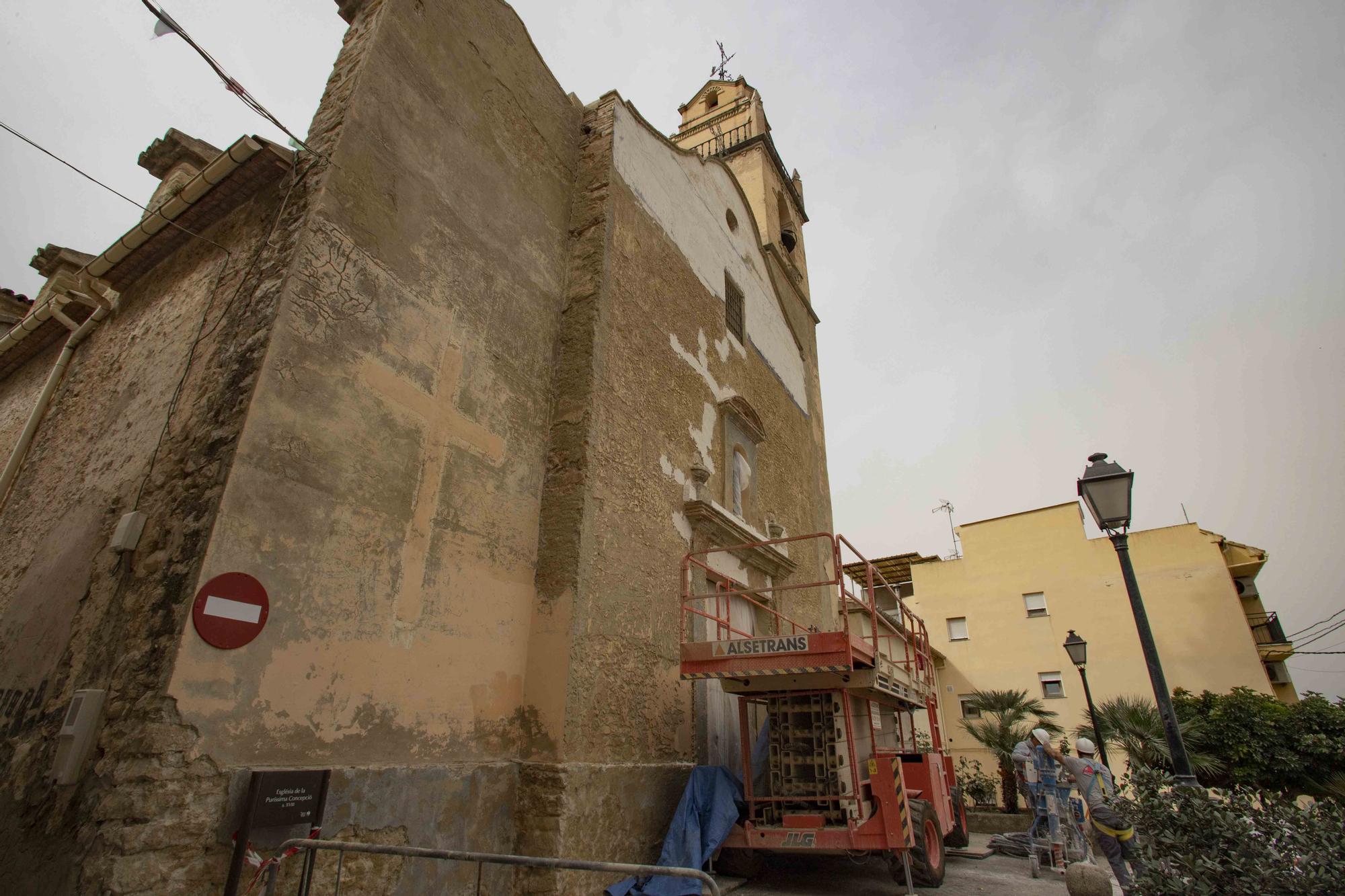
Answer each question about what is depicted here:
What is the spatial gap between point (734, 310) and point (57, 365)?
31.1 ft

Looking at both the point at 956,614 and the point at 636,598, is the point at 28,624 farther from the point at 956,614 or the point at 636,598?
the point at 956,614

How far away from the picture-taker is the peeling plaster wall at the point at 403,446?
4762 millimetres

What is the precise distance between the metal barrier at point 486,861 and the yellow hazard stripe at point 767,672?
2774 mm

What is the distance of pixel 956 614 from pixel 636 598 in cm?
2373

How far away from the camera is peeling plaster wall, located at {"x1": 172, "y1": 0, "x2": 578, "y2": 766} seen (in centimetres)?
476

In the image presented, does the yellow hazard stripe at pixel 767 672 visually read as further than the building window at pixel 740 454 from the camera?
No

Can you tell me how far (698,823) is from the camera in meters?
6.84

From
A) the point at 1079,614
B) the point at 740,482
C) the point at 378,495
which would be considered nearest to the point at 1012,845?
the point at 740,482

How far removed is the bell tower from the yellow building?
611 inches

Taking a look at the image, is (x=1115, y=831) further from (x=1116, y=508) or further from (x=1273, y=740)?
(x=1273, y=740)

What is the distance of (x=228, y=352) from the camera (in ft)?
17.5

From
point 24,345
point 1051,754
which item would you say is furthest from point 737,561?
point 24,345

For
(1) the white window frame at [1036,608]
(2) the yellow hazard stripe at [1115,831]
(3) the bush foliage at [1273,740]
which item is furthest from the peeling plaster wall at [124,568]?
(1) the white window frame at [1036,608]

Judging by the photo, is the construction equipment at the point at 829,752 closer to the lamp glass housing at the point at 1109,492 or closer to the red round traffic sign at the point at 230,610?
the lamp glass housing at the point at 1109,492
